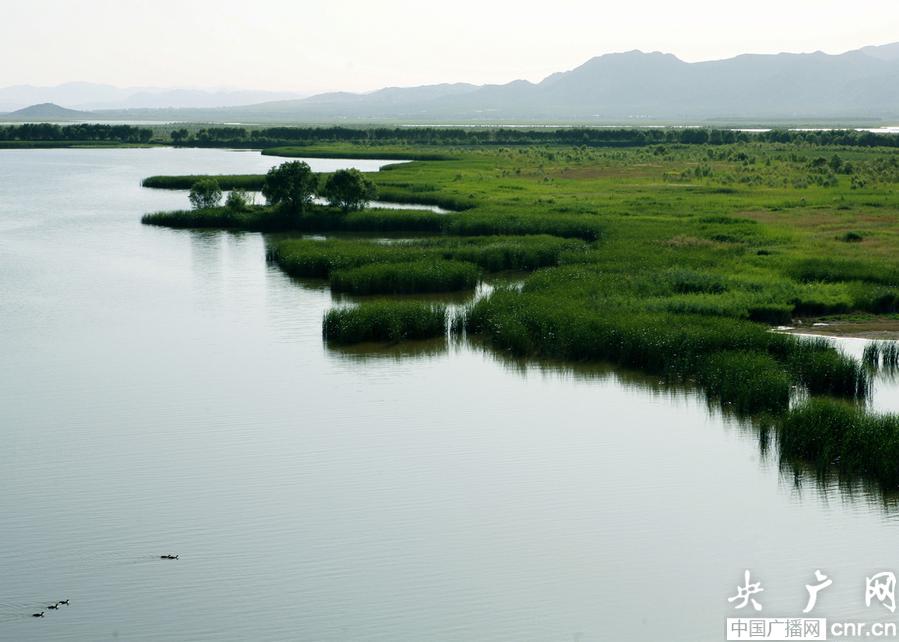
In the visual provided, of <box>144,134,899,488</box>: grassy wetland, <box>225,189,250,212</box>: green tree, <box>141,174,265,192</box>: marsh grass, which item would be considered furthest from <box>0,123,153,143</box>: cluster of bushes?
<box>225,189,250,212</box>: green tree

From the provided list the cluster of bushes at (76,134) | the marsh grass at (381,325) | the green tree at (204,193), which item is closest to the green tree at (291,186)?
the green tree at (204,193)

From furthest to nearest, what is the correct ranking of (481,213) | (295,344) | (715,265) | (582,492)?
1. (481,213)
2. (715,265)
3. (295,344)
4. (582,492)

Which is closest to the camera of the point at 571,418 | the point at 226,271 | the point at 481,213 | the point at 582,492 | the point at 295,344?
the point at 582,492

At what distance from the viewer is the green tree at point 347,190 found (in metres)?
57.0

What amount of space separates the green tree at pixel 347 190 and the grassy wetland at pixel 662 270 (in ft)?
3.69

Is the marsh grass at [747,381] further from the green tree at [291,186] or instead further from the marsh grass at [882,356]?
the green tree at [291,186]

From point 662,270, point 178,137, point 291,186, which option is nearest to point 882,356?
point 662,270

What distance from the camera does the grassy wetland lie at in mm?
24703

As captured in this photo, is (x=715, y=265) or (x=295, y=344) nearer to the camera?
(x=295, y=344)

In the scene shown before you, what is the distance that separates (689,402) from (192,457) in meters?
10.5

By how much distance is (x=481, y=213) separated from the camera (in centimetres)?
5378

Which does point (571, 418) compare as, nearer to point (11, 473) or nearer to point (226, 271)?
point (11, 473)

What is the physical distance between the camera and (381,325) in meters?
30.7

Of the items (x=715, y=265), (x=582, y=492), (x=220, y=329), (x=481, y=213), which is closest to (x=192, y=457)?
(x=582, y=492)
